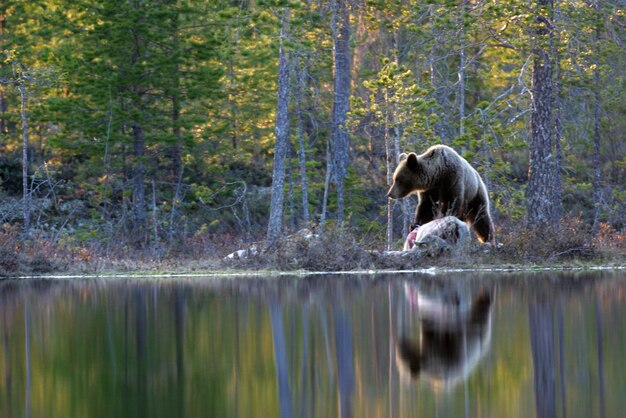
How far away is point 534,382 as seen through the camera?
28.4ft

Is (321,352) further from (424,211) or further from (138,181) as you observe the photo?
(138,181)

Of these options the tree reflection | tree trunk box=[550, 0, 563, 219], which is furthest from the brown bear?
the tree reflection

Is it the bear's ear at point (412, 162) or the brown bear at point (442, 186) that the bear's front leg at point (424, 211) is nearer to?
the brown bear at point (442, 186)

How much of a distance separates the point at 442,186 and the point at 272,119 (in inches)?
657

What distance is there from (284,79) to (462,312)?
1585 centimetres

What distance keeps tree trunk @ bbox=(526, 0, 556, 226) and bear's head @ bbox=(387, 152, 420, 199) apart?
12.6ft

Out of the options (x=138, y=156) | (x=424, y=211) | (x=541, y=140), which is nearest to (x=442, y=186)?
(x=424, y=211)

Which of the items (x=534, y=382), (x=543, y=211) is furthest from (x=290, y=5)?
(x=534, y=382)

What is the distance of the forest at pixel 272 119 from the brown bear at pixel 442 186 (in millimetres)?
1216

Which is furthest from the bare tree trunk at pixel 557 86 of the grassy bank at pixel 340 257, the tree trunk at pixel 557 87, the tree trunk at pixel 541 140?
the grassy bank at pixel 340 257

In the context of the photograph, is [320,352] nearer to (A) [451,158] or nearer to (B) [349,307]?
(B) [349,307]

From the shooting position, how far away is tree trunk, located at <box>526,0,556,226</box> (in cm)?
2484

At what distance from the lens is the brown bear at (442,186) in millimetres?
22062

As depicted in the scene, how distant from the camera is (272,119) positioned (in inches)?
1508
